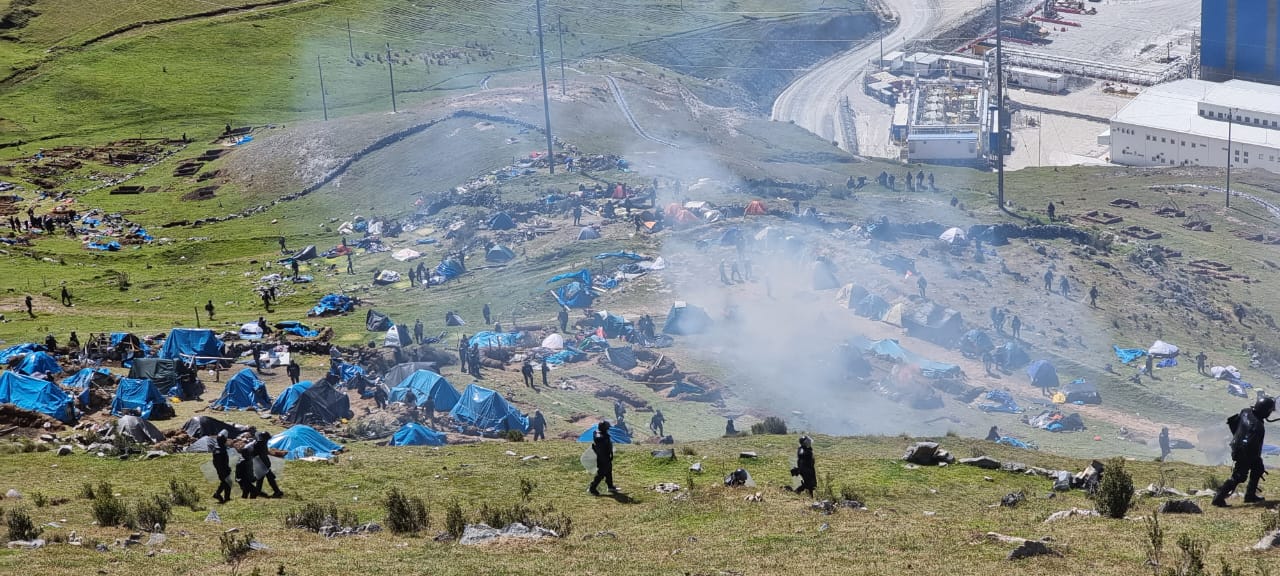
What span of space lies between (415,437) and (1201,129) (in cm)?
6395

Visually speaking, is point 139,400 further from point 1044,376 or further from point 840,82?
point 840,82

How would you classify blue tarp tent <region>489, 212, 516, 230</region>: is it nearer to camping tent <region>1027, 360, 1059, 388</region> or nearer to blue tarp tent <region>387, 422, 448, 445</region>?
blue tarp tent <region>387, 422, 448, 445</region>

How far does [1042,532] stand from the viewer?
18.9 metres

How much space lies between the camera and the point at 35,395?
35.9m

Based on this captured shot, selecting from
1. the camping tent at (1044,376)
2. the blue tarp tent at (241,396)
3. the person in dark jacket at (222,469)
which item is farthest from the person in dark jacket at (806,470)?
the camping tent at (1044,376)

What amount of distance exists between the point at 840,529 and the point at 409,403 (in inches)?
790

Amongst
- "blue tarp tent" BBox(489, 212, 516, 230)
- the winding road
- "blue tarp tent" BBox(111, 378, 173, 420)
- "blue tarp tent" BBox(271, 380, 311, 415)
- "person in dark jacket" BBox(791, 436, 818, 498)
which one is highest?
"person in dark jacket" BBox(791, 436, 818, 498)

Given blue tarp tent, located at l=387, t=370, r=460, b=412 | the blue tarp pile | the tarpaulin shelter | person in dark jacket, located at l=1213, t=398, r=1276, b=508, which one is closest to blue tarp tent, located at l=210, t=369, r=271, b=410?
blue tarp tent, located at l=387, t=370, r=460, b=412

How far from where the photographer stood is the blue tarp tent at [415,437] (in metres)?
33.8

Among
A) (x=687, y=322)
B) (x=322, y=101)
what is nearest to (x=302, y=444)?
(x=687, y=322)

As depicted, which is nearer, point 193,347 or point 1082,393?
point 1082,393

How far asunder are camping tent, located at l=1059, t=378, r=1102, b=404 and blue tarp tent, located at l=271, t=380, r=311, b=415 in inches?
920

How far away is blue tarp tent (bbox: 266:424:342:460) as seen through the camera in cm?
3094

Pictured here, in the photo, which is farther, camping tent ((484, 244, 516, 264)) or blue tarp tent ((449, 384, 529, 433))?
camping tent ((484, 244, 516, 264))
